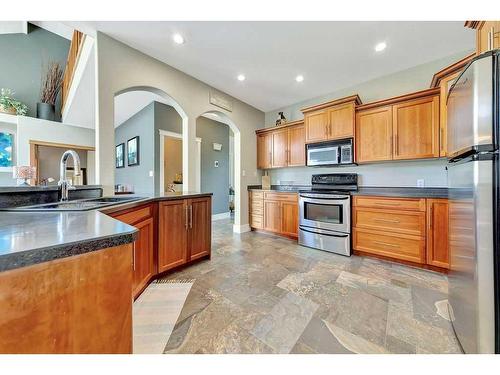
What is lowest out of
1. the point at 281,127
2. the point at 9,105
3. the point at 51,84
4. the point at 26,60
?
the point at 281,127

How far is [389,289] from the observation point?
6.22ft

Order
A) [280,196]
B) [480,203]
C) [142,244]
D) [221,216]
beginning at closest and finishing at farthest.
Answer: [480,203] → [142,244] → [280,196] → [221,216]

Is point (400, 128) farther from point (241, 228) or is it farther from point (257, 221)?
point (241, 228)

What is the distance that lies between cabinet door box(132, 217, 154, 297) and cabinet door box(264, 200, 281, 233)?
2.29 metres

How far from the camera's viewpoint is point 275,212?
376 cm

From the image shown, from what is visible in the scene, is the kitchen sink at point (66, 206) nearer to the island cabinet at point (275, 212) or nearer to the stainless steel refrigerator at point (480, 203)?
the stainless steel refrigerator at point (480, 203)

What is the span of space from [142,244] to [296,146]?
118 inches

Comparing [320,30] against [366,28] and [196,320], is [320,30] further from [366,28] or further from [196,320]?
[196,320]

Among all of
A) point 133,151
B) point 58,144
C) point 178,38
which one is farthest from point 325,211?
point 58,144

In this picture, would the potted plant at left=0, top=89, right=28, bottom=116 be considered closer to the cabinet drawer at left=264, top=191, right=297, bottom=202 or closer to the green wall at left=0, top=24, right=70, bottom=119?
the green wall at left=0, top=24, right=70, bottom=119

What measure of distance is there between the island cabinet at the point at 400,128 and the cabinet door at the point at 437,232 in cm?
64

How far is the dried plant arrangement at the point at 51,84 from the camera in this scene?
16.5ft

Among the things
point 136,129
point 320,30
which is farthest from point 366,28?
point 136,129

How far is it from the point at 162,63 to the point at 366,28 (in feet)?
8.07
